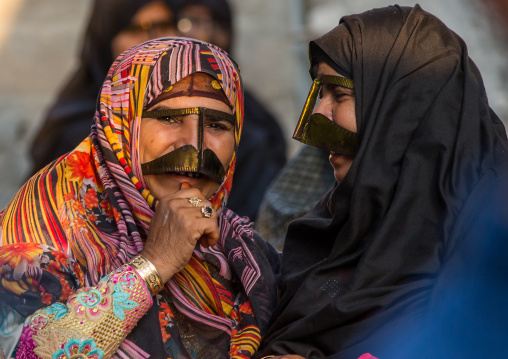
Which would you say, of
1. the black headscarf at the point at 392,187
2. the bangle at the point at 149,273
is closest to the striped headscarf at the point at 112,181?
the bangle at the point at 149,273

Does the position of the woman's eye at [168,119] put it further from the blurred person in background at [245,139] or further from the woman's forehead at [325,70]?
the blurred person in background at [245,139]

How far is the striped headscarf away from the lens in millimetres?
3076

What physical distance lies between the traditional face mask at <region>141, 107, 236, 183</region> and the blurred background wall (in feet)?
14.6

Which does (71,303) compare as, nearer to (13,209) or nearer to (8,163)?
(13,209)

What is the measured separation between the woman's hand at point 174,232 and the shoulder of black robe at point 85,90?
3332 millimetres

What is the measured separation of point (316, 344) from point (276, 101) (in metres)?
→ 5.15

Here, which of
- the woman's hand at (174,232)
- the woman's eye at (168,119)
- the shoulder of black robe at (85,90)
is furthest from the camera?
the shoulder of black robe at (85,90)

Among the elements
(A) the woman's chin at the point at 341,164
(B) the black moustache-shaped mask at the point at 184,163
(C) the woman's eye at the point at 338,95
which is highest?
(C) the woman's eye at the point at 338,95

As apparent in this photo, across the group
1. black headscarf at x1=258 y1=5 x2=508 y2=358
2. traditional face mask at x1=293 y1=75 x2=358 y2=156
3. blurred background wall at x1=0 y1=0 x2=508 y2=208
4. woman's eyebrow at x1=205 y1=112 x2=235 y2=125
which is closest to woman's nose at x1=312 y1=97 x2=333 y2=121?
traditional face mask at x1=293 y1=75 x2=358 y2=156

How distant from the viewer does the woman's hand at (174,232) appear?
3057 millimetres

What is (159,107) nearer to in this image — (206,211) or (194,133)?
(194,133)

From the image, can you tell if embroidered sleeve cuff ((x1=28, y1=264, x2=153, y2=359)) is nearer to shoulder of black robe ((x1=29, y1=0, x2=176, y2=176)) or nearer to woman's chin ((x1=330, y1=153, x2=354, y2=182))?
woman's chin ((x1=330, y1=153, x2=354, y2=182))

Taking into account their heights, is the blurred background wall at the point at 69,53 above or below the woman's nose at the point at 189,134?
below

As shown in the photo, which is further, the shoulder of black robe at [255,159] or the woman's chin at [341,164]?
the shoulder of black robe at [255,159]
